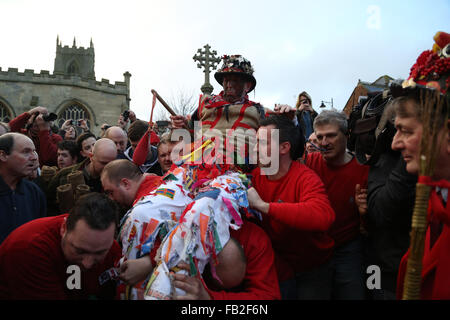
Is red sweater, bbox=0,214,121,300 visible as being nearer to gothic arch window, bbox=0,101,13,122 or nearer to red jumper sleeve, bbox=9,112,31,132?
red jumper sleeve, bbox=9,112,31,132

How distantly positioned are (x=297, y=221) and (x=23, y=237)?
2.00m

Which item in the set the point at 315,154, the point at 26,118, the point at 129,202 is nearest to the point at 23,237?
the point at 129,202

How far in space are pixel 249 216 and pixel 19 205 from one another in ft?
8.28

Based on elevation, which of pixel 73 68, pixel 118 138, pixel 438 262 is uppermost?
pixel 73 68

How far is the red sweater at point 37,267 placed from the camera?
7.36 ft

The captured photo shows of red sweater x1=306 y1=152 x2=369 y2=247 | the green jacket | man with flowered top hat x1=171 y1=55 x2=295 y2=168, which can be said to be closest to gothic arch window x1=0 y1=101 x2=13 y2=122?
the green jacket

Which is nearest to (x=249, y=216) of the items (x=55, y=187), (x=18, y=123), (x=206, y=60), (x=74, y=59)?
(x=55, y=187)

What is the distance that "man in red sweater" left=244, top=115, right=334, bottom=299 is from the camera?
2639mm

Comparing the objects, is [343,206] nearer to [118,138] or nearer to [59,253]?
[59,253]

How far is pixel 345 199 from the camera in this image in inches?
117

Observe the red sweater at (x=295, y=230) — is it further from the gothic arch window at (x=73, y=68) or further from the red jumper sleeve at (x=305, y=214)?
the gothic arch window at (x=73, y=68)

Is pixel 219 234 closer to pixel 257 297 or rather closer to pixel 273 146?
pixel 257 297

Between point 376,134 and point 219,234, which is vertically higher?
point 376,134

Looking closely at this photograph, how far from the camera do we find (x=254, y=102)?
136 inches
